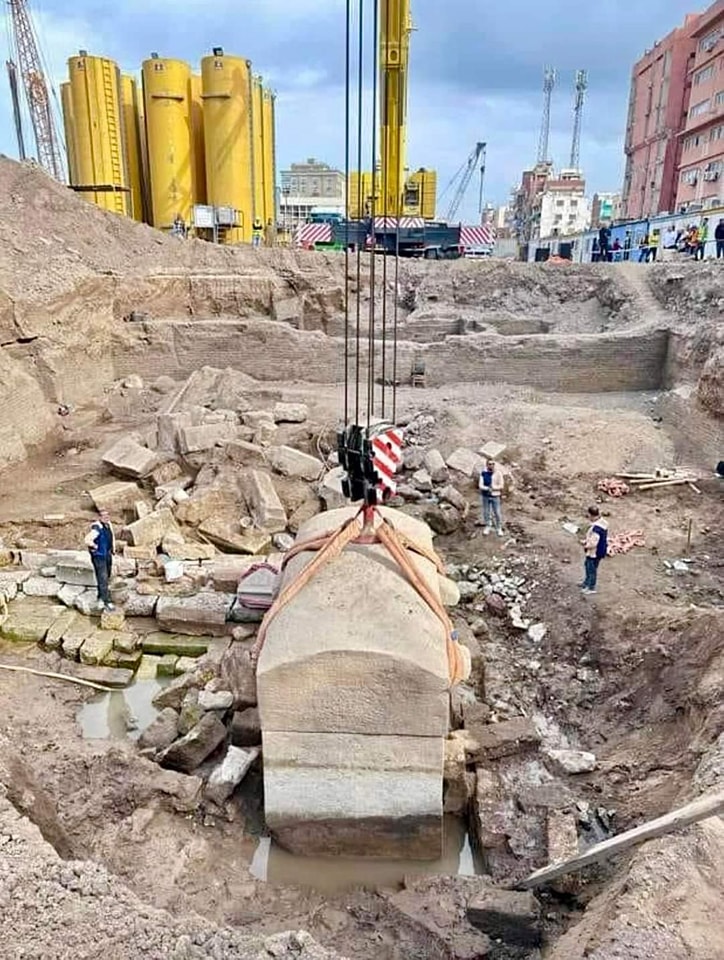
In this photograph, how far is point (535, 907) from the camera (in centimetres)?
366

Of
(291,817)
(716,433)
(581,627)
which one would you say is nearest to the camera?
(291,817)

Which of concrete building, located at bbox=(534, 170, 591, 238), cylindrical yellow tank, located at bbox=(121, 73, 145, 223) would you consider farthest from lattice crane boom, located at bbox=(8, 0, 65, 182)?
concrete building, located at bbox=(534, 170, 591, 238)

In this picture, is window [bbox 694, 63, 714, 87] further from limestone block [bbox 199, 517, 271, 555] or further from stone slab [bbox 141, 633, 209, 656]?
stone slab [bbox 141, 633, 209, 656]

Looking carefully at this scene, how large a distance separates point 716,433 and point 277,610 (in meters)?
8.29

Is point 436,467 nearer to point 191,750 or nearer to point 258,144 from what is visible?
point 191,750

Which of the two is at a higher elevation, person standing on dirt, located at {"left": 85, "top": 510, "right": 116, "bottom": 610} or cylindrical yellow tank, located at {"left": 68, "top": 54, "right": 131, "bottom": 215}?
cylindrical yellow tank, located at {"left": 68, "top": 54, "right": 131, "bottom": 215}

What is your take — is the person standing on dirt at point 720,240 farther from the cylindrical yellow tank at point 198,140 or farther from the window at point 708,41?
the window at point 708,41

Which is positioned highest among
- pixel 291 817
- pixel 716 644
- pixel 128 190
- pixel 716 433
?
pixel 128 190

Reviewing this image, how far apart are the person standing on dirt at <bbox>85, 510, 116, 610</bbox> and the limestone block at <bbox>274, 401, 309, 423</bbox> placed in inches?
196

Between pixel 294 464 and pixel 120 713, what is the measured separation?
454 cm

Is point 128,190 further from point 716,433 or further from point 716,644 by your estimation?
point 716,644

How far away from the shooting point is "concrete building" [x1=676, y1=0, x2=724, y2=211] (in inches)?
1314

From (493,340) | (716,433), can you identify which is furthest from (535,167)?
(716,433)

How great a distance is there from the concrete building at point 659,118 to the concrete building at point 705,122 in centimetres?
82
